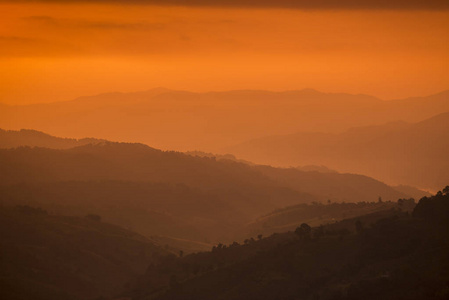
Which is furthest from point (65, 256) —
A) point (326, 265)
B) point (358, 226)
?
point (358, 226)

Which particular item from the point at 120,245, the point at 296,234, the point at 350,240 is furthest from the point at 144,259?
the point at 350,240

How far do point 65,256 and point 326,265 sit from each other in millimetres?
48162

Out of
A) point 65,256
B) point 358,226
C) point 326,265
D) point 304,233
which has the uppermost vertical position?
point 358,226

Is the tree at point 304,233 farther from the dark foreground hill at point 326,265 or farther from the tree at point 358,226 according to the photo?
the tree at point 358,226

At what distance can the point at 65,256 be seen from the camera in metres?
158

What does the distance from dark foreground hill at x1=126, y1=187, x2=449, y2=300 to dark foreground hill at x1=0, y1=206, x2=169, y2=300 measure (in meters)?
10.2

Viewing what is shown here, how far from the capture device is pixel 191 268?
471 feet

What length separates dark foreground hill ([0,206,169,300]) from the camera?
457 feet

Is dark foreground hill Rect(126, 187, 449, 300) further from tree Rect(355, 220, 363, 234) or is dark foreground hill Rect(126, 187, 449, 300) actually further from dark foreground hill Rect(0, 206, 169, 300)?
dark foreground hill Rect(0, 206, 169, 300)

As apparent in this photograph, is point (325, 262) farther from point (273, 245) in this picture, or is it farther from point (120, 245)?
point (120, 245)

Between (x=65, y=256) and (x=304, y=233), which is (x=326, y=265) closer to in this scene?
(x=304, y=233)

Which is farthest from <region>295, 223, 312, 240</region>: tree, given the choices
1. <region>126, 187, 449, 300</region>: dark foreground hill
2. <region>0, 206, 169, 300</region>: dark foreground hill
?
<region>0, 206, 169, 300</region>: dark foreground hill

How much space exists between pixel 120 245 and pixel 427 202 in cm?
5711

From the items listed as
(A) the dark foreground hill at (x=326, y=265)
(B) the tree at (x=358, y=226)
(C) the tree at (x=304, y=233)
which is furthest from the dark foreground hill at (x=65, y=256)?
(B) the tree at (x=358, y=226)
